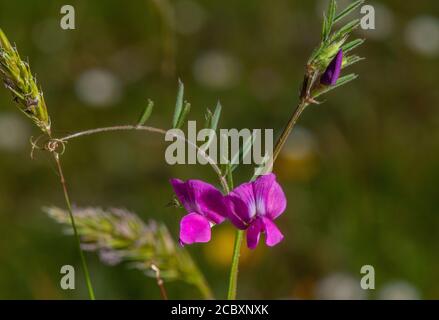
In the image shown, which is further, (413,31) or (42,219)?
(413,31)

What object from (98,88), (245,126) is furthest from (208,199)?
(98,88)

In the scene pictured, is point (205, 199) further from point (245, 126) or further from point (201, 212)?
point (245, 126)

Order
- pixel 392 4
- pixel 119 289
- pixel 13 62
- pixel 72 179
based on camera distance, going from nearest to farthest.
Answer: pixel 13 62, pixel 119 289, pixel 72 179, pixel 392 4

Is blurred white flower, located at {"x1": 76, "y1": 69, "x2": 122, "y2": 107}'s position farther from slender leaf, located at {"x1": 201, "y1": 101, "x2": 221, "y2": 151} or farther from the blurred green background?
slender leaf, located at {"x1": 201, "y1": 101, "x2": 221, "y2": 151}

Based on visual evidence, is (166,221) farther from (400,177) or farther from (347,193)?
Answer: (400,177)
